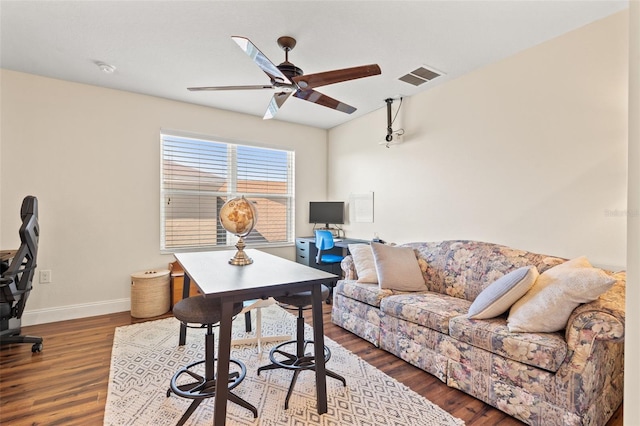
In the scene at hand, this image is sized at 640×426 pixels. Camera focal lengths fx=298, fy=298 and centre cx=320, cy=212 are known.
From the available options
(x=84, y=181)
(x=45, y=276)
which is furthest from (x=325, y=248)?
(x=45, y=276)

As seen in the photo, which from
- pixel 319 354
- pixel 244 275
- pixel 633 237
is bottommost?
pixel 319 354

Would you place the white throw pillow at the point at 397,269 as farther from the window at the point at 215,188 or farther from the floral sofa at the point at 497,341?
the window at the point at 215,188

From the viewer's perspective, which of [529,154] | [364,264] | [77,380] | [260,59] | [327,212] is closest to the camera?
[260,59]

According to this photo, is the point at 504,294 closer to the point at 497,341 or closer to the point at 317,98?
the point at 497,341

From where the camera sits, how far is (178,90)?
3.50 meters

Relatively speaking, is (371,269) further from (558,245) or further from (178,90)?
(178,90)

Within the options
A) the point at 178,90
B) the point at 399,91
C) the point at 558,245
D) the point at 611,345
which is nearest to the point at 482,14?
the point at 399,91

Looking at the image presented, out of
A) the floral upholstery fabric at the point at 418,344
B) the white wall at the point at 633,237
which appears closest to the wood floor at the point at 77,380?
the floral upholstery fabric at the point at 418,344

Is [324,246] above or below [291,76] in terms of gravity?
below

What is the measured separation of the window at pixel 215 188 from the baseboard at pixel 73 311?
794 mm

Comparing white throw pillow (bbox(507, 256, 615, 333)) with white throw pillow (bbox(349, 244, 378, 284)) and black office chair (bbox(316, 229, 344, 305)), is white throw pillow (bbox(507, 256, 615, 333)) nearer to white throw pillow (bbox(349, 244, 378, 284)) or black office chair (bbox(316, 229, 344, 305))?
white throw pillow (bbox(349, 244, 378, 284))

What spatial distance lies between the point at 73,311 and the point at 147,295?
80 centimetres

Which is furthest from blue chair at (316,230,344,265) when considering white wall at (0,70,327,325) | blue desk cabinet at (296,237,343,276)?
white wall at (0,70,327,325)

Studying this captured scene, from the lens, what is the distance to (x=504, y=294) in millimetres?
1948
